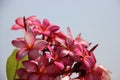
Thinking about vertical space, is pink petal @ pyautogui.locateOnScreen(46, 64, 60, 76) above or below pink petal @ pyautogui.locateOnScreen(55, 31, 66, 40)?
below

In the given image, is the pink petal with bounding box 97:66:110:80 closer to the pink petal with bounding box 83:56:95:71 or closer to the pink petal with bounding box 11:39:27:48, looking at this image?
the pink petal with bounding box 83:56:95:71

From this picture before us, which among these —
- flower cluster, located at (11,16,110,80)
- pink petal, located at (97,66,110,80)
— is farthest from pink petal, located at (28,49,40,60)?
pink petal, located at (97,66,110,80)

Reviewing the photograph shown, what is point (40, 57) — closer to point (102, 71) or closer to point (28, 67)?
point (28, 67)

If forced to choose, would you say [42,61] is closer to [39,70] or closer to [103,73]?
[39,70]

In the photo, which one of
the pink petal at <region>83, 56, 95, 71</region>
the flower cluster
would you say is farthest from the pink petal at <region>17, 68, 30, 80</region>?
the pink petal at <region>83, 56, 95, 71</region>

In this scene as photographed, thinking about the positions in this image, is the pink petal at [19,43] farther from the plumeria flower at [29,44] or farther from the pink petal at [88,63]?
the pink petal at [88,63]

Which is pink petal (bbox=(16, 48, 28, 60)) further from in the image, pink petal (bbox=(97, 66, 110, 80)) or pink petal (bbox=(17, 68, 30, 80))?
pink petal (bbox=(97, 66, 110, 80))

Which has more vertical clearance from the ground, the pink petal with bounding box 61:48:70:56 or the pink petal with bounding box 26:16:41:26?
the pink petal with bounding box 26:16:41:26

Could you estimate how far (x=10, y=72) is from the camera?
0.53 meters

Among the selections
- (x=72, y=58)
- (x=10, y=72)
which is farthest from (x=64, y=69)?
(x=10, y=72)

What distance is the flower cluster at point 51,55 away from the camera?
41cm

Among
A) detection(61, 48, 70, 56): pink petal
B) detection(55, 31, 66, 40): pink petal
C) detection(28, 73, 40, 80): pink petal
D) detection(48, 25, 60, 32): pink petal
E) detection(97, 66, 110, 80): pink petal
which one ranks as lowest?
detection(97, 66, 110, 80): pink petal

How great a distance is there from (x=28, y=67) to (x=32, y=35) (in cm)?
6

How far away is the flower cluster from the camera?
0.41m
